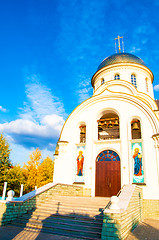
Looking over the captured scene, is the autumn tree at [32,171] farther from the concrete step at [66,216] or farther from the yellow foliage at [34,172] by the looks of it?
the concrete step at [66,216]

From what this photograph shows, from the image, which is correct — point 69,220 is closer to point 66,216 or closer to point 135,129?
point 66,216

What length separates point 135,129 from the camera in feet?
41.1

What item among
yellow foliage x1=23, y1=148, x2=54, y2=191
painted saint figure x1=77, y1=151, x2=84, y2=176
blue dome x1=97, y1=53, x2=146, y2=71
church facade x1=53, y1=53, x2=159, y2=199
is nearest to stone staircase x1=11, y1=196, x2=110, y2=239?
church facade x1=53, y1=53, x2=159, y2=199

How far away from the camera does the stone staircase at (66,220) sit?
630 centimetres

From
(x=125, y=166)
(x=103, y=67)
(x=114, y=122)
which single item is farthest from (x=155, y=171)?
(x=103, y=67)

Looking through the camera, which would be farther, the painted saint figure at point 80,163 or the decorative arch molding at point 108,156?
the painted saint figure at point 80,163

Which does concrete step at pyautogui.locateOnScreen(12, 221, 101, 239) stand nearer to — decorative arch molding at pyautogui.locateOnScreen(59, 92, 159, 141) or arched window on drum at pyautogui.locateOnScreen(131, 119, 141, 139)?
decorative arch molding at pyautogui.locateOnScreen(59, 92, 159, 141)

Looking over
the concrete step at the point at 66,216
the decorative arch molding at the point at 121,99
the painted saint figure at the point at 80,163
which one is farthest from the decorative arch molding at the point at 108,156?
the concrete step at the point at 66,216

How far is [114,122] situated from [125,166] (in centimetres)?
330

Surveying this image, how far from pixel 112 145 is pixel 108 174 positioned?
1.95 meters

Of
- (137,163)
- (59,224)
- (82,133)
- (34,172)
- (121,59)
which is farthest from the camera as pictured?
(34,172)

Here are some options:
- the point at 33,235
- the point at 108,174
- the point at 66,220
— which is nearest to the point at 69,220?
the point at 66,220

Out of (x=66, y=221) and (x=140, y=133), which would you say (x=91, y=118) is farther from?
(x=66, y=221)

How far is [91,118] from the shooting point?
13.8 meters
